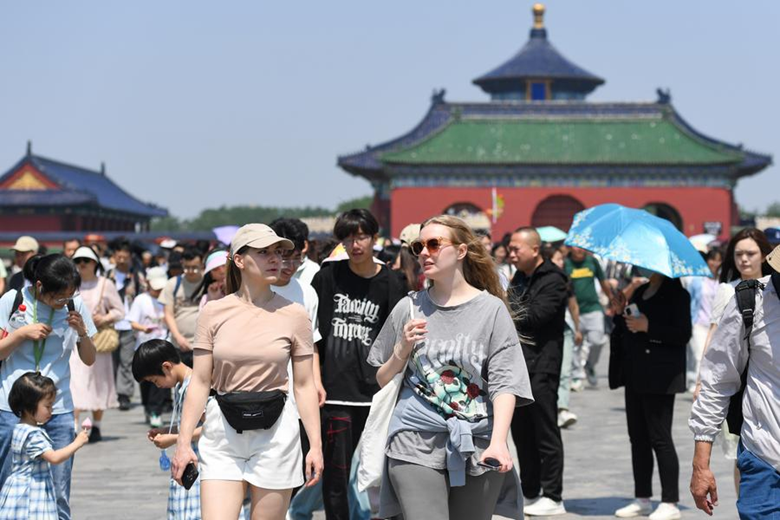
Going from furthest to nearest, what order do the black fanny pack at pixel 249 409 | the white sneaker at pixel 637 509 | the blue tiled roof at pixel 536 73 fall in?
the blue tiled roof at pixel 536 73, the white sneaker at pixel 637 509, the black fanny pack at pixel 249 409

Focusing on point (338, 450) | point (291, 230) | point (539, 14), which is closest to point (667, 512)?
point (338, 450)

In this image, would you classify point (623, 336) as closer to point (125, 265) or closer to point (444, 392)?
point (444, 392)

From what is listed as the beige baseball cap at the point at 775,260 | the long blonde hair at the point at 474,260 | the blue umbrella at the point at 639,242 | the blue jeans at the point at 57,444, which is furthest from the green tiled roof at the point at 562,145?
the beige baseball cap at the point at 775,260

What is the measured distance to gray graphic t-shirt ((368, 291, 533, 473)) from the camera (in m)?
4.45

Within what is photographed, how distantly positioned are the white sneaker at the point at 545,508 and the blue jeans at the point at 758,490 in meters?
2.91

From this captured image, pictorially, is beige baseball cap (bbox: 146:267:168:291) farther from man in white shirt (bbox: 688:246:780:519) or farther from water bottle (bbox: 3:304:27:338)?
man in white shirt (bbox: 688:246:780:519)

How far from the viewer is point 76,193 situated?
152 feet

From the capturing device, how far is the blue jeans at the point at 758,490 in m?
4.17

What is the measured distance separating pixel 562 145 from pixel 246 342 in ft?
136

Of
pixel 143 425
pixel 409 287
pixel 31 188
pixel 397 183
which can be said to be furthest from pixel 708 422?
pixel 31 188

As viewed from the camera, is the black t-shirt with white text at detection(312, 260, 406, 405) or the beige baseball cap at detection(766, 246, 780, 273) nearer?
the beige baseball cap at detection(766, 246, 780, 273)

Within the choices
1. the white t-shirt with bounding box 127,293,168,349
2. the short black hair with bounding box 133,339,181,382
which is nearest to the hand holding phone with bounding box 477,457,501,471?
the short black hair with bounding box 133,339,181,382

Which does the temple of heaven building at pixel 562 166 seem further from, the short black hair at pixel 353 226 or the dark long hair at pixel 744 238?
the short black hair at pixel 353 226

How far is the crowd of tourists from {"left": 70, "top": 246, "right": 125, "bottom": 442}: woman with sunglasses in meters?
1.43
